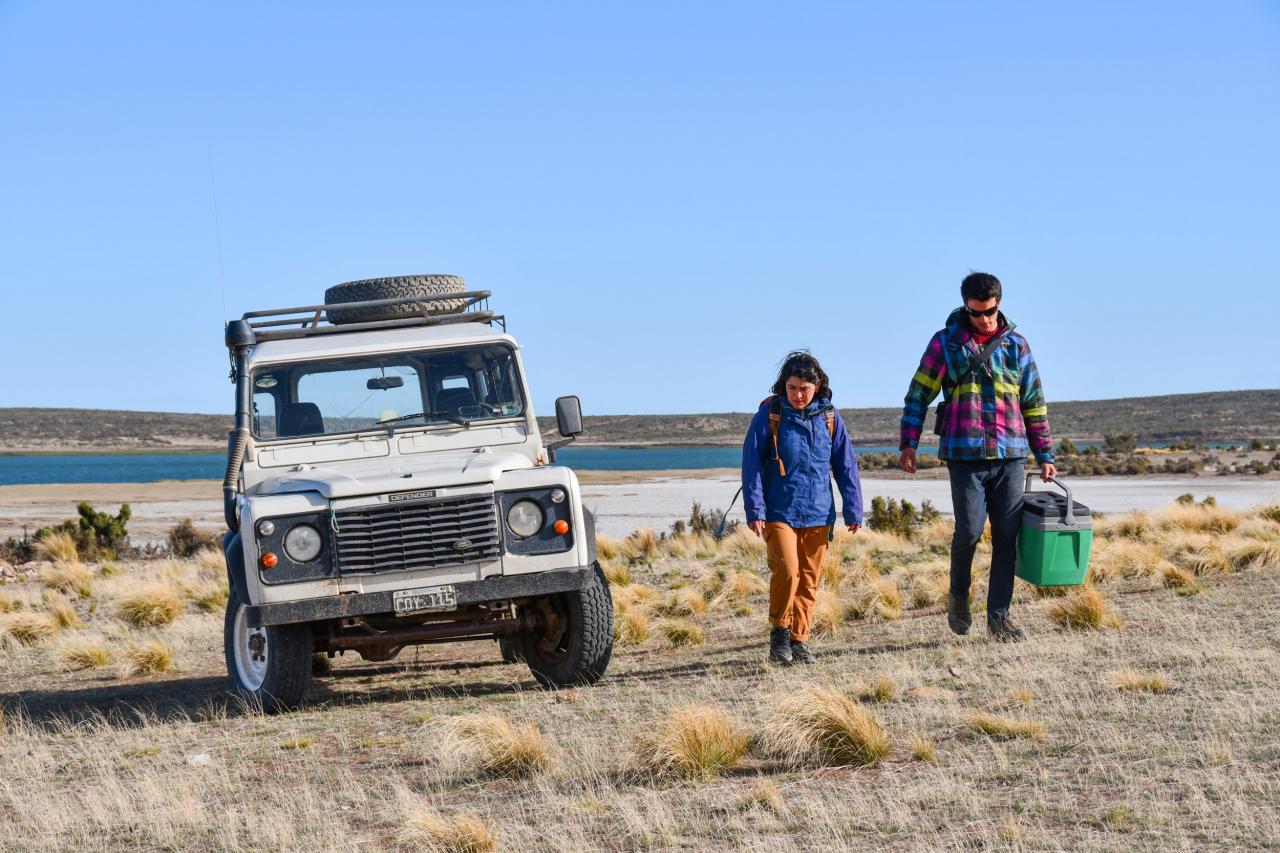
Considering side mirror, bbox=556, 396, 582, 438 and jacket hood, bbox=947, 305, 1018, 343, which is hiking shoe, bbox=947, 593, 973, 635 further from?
side mirror, bbox=556, 396, 582, 438

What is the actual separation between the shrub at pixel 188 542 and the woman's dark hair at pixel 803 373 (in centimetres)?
1824

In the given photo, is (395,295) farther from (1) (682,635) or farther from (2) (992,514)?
(2) (992,514)

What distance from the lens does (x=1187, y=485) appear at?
132ft

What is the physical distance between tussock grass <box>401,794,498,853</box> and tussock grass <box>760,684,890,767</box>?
4.91 feet

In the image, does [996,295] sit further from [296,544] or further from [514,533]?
[296,544]

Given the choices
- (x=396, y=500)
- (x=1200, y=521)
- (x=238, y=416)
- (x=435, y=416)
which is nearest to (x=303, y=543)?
(x=396, y=500)

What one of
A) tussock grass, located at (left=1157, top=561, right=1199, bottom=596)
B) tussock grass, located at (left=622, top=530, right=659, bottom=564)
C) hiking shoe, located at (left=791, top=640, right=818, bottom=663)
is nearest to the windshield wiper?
hiking shoe, located at (left=791, top=640, right=818, bottom=663)

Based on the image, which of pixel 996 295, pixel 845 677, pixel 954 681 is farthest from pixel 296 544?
pixel 996 295

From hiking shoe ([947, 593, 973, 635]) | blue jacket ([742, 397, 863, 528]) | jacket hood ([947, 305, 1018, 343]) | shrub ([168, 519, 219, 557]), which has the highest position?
jacket hood ([947, 305, 1018, 343])

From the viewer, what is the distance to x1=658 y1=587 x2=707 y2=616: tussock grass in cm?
1277

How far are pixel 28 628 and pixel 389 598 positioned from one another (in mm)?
7014

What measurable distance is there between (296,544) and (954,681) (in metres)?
3.83

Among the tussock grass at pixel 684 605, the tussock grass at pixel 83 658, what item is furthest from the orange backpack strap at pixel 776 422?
the tussock grass at pixel 83 658

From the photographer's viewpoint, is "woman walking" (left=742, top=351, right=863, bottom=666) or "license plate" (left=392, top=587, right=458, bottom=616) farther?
"woman walking" (left=742, top=351, right=863, bottom=666)
